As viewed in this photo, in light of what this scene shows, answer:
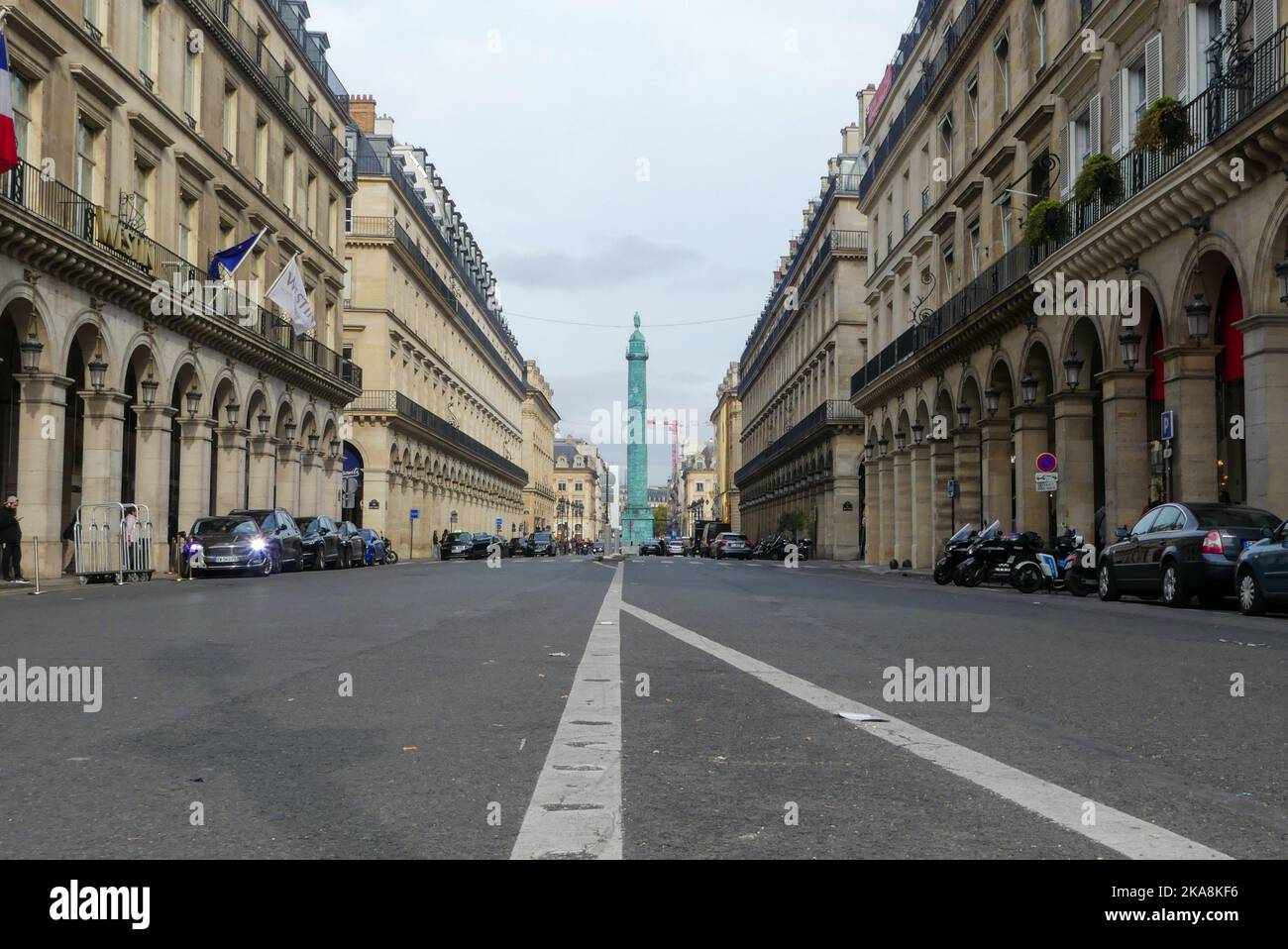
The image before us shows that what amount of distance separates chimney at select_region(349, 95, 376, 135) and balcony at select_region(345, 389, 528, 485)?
15135 mm

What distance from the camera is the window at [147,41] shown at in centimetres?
2941

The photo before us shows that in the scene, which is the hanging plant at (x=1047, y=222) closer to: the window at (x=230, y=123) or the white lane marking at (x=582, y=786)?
the white lane marking at (x=582, y=786)

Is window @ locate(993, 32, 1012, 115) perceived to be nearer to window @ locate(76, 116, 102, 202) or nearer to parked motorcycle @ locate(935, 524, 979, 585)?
parked motorcycle @ locate(935, 524, 979, 585)

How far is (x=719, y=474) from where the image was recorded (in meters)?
142

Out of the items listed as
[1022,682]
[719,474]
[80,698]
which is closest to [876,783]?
[1022,682]

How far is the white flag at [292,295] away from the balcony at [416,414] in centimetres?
1877

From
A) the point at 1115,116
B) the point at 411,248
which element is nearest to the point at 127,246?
the point at 1115,116

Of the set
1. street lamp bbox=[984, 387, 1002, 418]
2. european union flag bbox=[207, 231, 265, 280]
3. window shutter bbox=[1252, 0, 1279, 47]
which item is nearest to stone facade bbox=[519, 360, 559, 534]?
european union flag bbox=[207, 231, 265, 280]

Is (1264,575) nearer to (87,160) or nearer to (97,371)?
(97,371)

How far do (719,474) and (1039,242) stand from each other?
381 ft

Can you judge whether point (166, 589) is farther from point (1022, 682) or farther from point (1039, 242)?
point (1039, 242)

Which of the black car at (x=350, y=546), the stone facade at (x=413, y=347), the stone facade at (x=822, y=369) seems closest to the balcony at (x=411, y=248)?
the stone facade at (x=413, y=347)

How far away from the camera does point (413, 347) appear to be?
206ft

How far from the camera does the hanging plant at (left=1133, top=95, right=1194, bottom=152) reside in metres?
20.1
